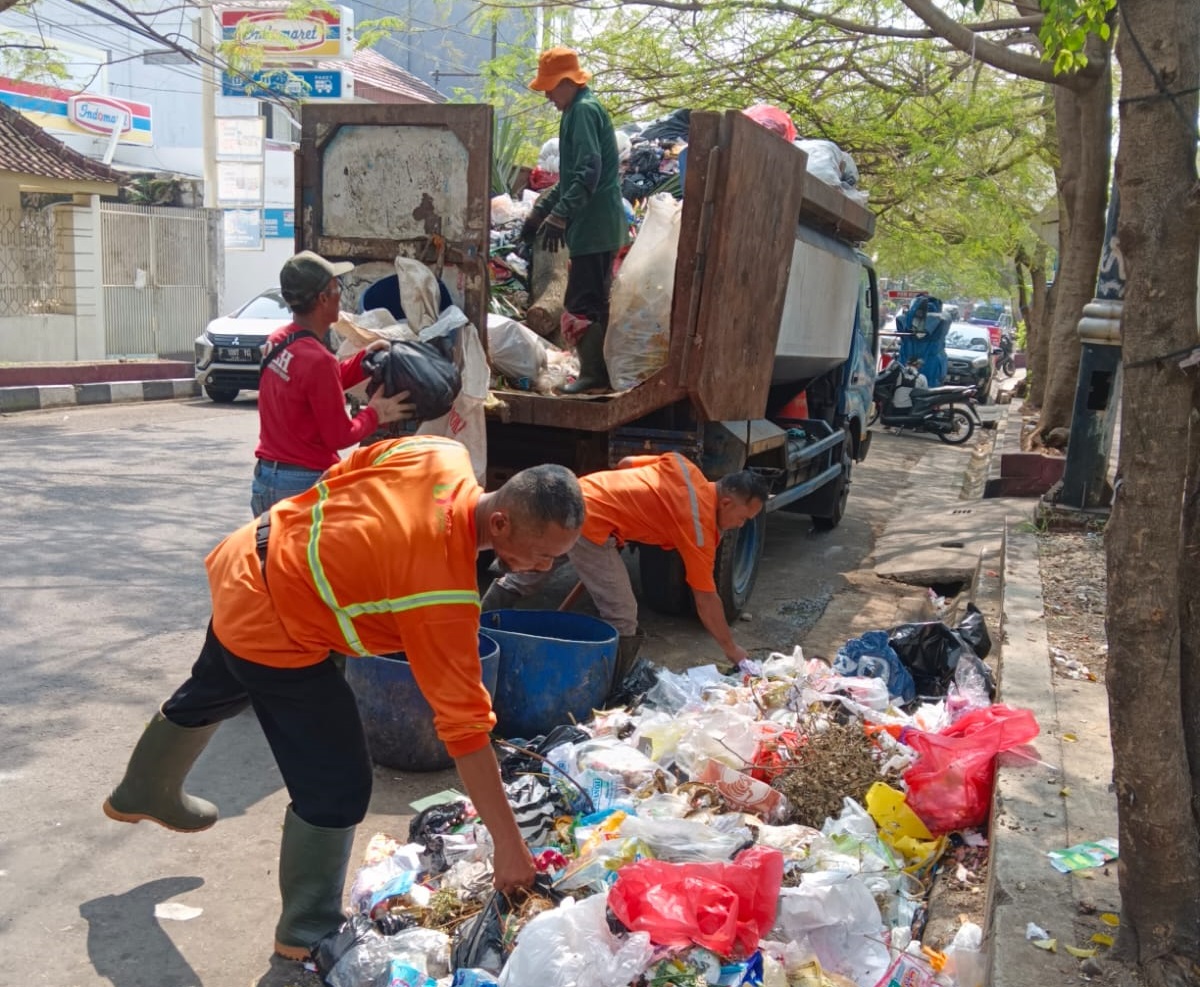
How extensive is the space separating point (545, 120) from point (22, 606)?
9313 millimetres

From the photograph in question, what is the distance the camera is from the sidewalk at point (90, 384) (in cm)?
1337

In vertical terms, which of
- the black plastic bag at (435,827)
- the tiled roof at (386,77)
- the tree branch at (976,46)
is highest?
the tiled roof at (386,77)

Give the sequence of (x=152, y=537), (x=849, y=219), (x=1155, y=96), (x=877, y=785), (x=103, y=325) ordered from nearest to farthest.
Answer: (x=1155, y=96), (x=877, y=785), (x=152, y=537), (x=849, y=219), (x=103, y=325)

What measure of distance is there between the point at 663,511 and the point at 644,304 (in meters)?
1.15

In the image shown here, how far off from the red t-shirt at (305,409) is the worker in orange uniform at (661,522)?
101 centimetres

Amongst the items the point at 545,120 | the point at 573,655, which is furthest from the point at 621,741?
the point at 545,120

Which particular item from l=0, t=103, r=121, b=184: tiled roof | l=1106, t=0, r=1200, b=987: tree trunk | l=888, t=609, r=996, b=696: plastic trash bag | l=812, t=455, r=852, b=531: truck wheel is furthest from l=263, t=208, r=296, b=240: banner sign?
l=1106, t=0, r=1200, b=987: tree trunk

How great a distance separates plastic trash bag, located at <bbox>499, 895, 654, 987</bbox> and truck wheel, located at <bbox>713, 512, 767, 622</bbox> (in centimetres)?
A: 334

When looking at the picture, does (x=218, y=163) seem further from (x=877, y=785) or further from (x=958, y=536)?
(x=877, y=785)

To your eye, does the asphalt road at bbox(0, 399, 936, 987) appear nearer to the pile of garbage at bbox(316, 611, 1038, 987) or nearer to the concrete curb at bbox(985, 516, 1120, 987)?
A: the pile of garbage at bbox(316, 611, 1038, 987)

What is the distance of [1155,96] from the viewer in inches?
92.2

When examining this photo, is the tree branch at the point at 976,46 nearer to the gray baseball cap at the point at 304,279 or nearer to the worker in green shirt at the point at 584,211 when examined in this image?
the worker in green shirt at the point at 584,211

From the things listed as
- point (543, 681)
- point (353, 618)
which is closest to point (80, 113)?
point (543, 681)

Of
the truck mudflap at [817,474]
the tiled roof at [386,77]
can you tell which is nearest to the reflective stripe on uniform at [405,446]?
the truck mudflap at [817,474]
